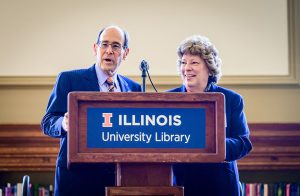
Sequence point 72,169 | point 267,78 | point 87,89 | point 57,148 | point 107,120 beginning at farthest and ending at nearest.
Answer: point 267,78 → point 57,148 → point 87,89 → point 72,169 → point 107,120

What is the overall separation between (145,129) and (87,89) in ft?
2.29

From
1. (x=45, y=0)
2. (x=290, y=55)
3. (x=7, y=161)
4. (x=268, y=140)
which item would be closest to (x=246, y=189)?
(x=268, y=140)

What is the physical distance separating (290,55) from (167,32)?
95 centimetres

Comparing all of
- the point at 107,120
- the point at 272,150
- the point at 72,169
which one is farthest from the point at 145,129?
the point at 272,150

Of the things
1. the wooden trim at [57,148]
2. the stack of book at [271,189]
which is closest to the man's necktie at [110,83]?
the wooden trim at [57,148]

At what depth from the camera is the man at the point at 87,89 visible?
7.69ft

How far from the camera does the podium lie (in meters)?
1.80

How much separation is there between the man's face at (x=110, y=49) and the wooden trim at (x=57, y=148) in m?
1.99

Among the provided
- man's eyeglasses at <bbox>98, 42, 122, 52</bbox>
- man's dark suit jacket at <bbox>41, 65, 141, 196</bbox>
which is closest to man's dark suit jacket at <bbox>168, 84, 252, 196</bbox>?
man's dark suit jacket at <bbox>41, 65, 141, 196</bbox>

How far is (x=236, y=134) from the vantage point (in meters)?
2.45

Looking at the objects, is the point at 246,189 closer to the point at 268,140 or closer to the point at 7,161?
the point at 268,140

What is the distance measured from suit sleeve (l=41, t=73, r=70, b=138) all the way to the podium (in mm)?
323

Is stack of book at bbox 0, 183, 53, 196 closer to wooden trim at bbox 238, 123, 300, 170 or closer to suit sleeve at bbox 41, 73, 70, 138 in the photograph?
wooden trim at bbox 238, 123, 300, 170

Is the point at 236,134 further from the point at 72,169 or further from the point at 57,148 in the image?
the point at 57,148
